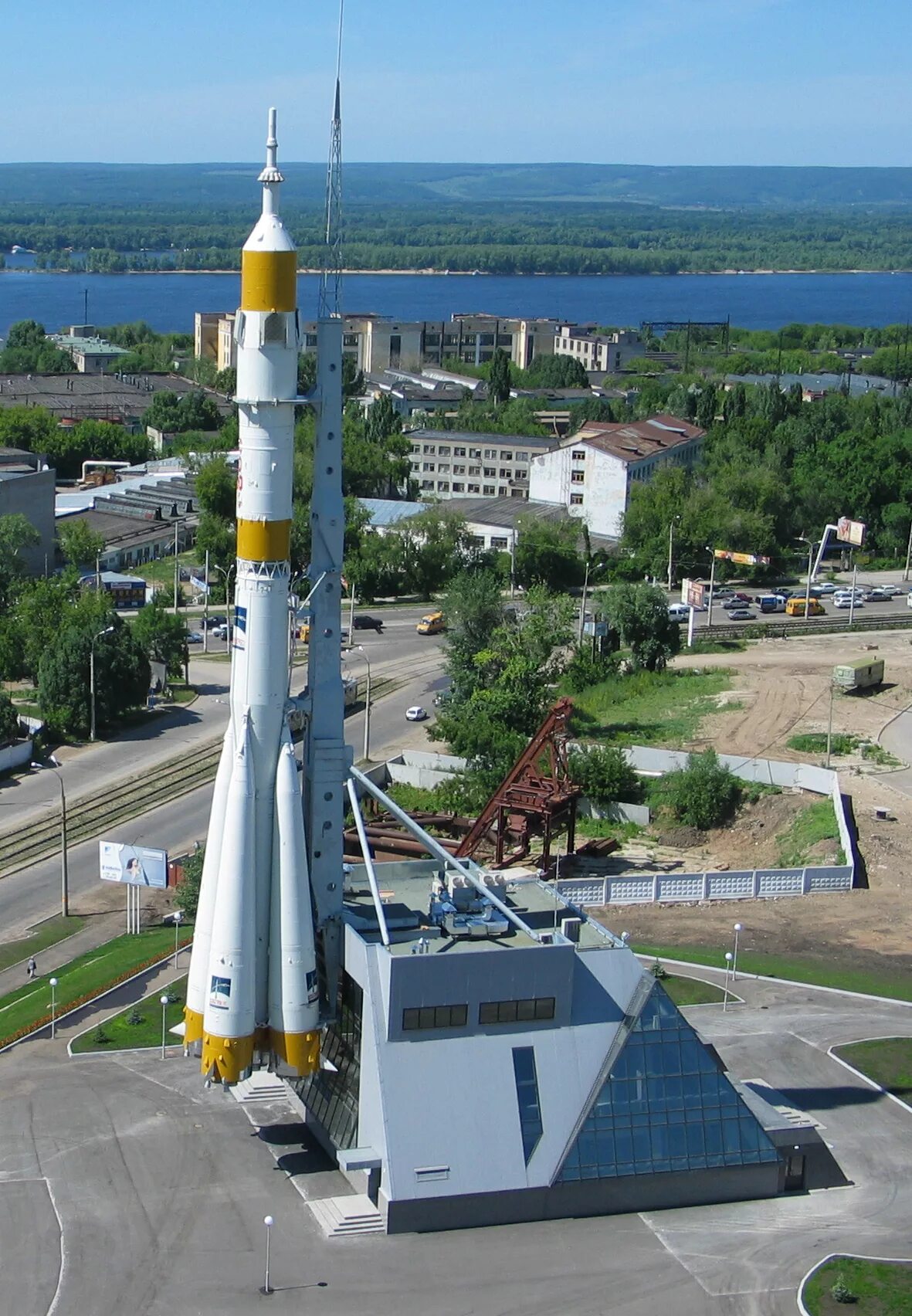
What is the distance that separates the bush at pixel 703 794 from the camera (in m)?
57.2

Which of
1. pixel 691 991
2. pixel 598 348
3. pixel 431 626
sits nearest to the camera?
pixel 691 991

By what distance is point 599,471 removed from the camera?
10288cm

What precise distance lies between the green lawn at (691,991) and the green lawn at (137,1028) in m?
11.3

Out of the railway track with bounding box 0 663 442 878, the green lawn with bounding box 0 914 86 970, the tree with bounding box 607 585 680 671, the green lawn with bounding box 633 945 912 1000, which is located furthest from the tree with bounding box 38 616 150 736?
the green lawn with bounding box 633 945 912 1000

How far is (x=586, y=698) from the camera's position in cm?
6981

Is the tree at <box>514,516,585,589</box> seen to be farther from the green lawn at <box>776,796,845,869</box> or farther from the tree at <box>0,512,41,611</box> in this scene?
the green lawn at <box>776,796,845,869</box>

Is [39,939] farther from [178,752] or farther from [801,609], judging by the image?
[801,609]

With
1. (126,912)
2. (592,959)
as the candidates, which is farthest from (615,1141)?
(126,912)

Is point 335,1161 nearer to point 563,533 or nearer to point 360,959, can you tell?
point 360,959

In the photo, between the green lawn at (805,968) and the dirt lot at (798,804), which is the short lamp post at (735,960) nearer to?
the green lawn at (805,968)

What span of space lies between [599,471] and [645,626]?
3149 centimetres

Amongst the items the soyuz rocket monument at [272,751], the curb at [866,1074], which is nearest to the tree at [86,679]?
the soyuz rocket monument at [272,751]

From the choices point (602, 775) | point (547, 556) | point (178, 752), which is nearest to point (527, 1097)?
point (602, 775)

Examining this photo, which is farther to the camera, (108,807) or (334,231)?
(108,807)
